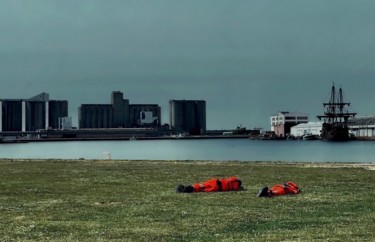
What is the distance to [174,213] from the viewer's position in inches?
998

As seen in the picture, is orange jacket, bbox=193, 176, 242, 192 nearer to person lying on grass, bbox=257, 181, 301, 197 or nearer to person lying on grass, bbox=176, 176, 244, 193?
person lying on grass, bbox=176, 176, 244, 193

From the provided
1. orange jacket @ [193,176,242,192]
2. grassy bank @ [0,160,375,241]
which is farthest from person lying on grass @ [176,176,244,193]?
grassy bank @ [0,160,375,241]

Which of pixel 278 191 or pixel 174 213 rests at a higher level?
pixel 278 191

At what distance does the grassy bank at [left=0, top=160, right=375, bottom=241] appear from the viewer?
20.5 metres

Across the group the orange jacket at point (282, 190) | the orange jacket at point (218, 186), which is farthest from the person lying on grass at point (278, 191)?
the orange jacket at point (218, 186)

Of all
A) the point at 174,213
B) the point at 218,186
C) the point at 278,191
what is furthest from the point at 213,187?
the point at 174,213

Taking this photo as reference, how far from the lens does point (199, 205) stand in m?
27.7

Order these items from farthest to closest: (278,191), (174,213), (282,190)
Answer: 1. (282,190)
2. (278,191)
3. (174,213)

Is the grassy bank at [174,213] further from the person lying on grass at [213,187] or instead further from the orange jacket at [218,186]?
the orange jacket at [218,186]

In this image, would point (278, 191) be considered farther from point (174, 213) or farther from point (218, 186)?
point (174, 213)

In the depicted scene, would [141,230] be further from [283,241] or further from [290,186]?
[290,186]

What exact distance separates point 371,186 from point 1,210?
1962cm

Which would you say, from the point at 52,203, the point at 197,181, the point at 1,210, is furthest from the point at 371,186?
the point at 1,210

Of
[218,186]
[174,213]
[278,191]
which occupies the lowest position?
[174,213]
